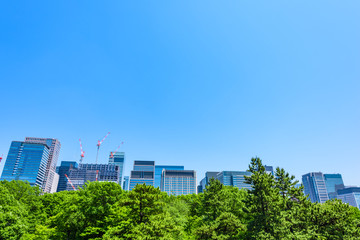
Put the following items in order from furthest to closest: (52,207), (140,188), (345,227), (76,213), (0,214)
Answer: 1. (52,207)
2. (76,213)
3. (140,188)
4. (345,227)
5. (0,214)

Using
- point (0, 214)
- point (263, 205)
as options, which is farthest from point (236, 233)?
point (0, 214)

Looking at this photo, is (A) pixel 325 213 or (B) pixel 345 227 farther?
(A) pixel 325 213

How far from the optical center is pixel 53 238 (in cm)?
3806

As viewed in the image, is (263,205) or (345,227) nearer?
(345,227)

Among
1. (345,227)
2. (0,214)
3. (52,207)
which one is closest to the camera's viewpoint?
(0,214)

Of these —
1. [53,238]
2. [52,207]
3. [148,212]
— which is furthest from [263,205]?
[52,207]

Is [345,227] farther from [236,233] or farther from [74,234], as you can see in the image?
[74,234]

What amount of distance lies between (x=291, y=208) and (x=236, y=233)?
8.84 metres

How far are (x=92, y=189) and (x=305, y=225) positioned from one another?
36.8m

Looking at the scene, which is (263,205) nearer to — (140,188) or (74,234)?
(140,188)

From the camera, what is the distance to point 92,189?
3891 cm

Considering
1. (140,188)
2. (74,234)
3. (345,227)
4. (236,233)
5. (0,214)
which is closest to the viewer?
(0,214)

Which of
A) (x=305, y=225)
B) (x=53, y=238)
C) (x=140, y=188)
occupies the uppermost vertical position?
(x=140, y=188)

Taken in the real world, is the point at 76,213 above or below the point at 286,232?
above
